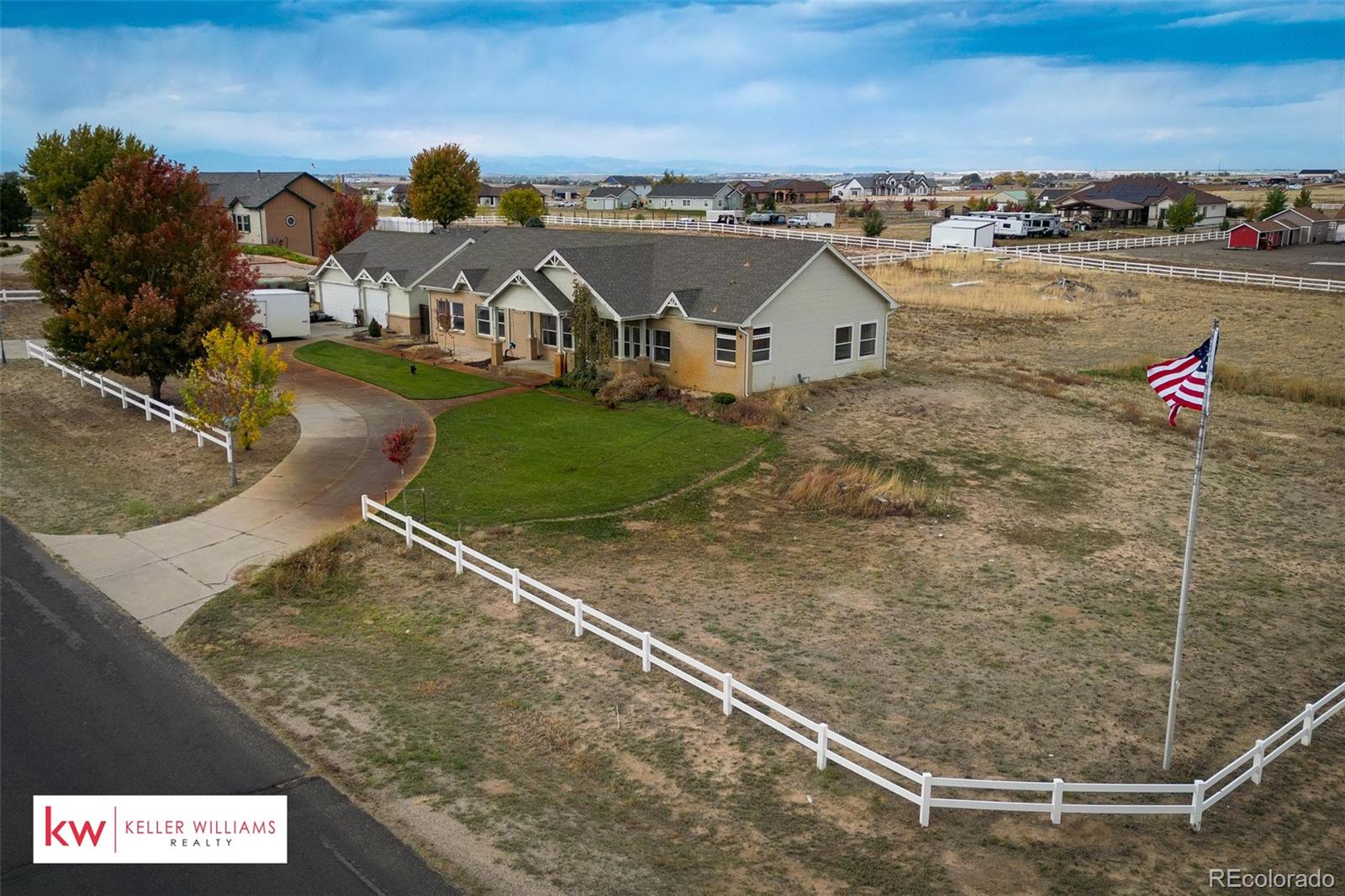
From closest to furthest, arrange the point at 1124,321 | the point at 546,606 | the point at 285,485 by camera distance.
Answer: the point at 546,606 < the point at 285,485 < the point at 1124,321

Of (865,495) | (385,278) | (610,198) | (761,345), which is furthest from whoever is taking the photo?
(610,198)

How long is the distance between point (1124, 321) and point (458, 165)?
54232 millimetres

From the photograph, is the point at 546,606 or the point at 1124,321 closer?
the point at 546,606

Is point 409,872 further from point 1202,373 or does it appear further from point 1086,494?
point 1086,494

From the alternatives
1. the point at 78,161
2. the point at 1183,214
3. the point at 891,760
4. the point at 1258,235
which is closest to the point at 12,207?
the point at 78,161

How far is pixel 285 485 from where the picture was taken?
27.8m

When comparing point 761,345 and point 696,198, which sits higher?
point 696,198

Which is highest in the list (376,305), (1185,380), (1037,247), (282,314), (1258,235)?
(1258,235)

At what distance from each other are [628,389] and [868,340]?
37.7 ft

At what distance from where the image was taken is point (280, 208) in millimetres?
88438

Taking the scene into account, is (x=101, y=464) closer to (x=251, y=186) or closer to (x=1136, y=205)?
(x=251, y=186)

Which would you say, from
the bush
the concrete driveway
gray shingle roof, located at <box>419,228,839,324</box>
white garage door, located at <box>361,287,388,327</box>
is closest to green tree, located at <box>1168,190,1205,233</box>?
gray shingle roof, located at <box>419,228,839,324</box>

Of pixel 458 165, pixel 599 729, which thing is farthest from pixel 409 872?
pixel 458 165

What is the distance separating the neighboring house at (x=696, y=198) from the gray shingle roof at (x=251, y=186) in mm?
57038
